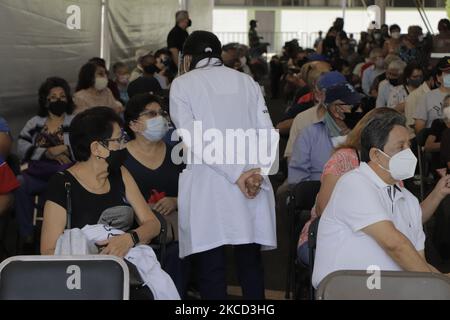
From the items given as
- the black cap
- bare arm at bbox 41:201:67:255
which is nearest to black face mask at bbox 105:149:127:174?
bare arm at bbox 41:201:67:255

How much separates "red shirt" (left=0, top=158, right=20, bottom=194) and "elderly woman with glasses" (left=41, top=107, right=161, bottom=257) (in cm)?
140

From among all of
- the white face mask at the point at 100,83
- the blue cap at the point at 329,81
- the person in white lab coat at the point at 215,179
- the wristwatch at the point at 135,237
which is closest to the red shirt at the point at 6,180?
the person in white lab coat at the point at 215,179

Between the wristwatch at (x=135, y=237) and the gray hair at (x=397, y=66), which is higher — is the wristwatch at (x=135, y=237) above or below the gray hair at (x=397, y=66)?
below

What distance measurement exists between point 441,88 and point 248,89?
4.21m

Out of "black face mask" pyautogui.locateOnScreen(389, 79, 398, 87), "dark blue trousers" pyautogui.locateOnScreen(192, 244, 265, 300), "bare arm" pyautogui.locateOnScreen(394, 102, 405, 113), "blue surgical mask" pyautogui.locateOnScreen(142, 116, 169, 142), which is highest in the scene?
"black face mask" pyautogui.locateOnScreen(389, 79, 398, 87)

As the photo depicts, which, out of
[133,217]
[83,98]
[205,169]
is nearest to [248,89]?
[205,169]

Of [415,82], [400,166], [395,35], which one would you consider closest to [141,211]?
[400,166]

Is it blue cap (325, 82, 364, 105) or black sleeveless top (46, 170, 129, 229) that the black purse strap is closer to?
black sleeveless top (46, 170, 129, 229)

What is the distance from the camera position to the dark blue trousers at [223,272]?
4.85 metres

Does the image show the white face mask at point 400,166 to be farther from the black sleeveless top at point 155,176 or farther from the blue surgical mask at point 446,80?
the blue surgical mask at point 446,80

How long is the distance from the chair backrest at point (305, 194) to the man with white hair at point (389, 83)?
4959 mm

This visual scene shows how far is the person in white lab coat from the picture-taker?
15.6 feet

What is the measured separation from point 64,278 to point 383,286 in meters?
1.15
